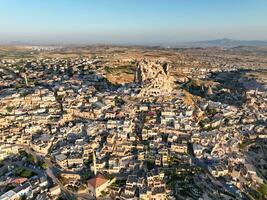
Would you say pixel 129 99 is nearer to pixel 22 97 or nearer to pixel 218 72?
pixel 22 97

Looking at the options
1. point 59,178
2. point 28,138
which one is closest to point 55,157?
point 59,178

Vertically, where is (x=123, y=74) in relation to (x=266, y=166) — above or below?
above

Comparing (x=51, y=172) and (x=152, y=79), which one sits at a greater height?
(x=152, y=79)

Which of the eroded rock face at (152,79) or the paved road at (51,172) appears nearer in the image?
the paved road at (51,172)

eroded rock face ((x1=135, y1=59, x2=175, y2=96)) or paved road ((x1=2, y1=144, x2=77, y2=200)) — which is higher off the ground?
eroded rock face ((x1=135, y1=59, x2=175, y2=96))

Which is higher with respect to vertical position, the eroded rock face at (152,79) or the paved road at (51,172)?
the eroded rock face at (152,79)

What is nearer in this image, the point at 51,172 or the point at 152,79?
the point at 51,172

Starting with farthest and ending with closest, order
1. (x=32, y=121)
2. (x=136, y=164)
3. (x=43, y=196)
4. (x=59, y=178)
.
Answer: (x=32, y=121), (x=136, y=164), (x=59, y=178), (x=43, y=196)

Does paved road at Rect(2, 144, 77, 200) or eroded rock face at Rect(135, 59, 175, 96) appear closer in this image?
paved road at Rect(2, 144, 77, 200)
